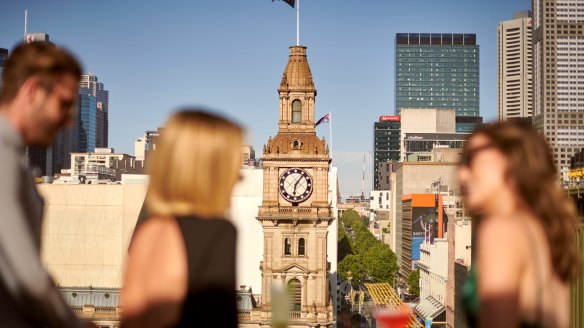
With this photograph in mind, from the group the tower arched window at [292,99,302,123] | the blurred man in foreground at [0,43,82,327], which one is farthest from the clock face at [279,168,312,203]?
the blurred man in foreground at [0,43,82,327]

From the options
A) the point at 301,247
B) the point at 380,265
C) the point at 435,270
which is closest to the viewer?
the point at 301,247

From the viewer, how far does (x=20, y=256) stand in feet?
13.7

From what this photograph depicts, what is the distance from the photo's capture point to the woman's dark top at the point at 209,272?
4371 millimetres

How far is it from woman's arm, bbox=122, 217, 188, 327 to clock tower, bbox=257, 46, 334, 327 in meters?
60.9

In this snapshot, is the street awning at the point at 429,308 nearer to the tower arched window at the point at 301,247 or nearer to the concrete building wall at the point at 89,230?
the concrete building wall at the point at 89,230

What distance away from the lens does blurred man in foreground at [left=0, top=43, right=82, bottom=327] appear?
4.19 metres

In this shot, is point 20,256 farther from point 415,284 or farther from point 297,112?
point 415,284

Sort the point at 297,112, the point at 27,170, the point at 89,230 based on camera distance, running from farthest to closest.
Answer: the point at 89,230, the point at 297,112, the point at 27,170

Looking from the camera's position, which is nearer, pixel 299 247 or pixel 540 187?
pixel 540 187

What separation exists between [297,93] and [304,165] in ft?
17.2

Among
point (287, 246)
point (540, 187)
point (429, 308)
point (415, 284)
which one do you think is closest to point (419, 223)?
point (415, 284)

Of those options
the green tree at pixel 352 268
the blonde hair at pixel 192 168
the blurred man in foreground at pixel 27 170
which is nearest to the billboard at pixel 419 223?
the green tree at pixel 352 268

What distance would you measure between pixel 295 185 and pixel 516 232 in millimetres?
62228

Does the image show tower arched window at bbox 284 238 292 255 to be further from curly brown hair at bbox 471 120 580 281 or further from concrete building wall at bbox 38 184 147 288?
curly brown hair at bbox 471 120 580 281
